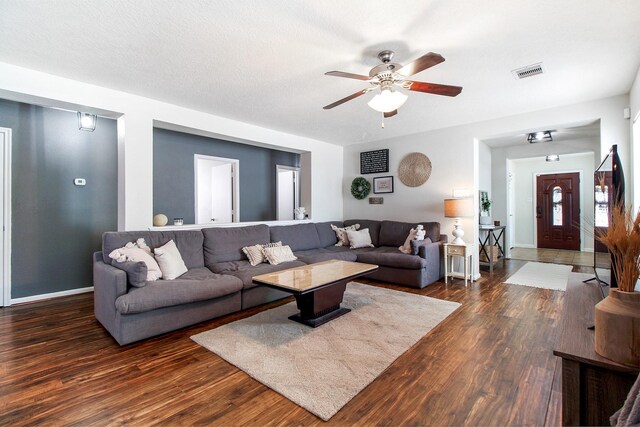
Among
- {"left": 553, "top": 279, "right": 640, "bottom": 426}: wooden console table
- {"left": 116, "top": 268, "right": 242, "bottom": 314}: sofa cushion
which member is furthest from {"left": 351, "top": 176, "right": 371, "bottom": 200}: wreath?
{"left": 553, "top": 279, "right": 640, "bottom": 426}: wooden console table

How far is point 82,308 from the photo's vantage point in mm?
3518

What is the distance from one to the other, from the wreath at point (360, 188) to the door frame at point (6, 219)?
5123 millimetres

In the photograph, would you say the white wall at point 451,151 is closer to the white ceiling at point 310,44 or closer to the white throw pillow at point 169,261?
the white ceiling at point 310,44

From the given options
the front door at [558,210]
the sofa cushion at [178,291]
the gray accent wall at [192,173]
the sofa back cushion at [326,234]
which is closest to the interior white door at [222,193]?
the gray accent wall at [192,173]

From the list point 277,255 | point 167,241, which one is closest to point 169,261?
point 167,241

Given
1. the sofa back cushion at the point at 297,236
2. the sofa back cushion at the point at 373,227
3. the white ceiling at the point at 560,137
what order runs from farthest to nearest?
1. the sofa back cushion at the point at 373,227
2. the white ceiling at the point at 560,137
3. the sofa back cushion at the point at 297,236

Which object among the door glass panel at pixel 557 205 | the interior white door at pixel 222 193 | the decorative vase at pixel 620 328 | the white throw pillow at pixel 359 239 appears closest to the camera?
the decorative vase at pixel 620 328

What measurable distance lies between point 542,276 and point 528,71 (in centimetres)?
357

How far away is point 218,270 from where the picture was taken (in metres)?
3.58

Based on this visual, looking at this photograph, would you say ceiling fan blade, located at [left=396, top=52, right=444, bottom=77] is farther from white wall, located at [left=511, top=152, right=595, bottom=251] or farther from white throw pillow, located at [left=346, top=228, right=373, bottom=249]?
white wall, located at [left=511, top=152, right=595, bottom=251]

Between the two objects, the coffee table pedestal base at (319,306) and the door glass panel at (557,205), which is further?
the door glass panel at (557,205)

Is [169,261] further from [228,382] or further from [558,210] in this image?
[558,210]

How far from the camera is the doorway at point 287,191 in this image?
7.02 metres

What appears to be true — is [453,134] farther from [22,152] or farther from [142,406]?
[22,152]
